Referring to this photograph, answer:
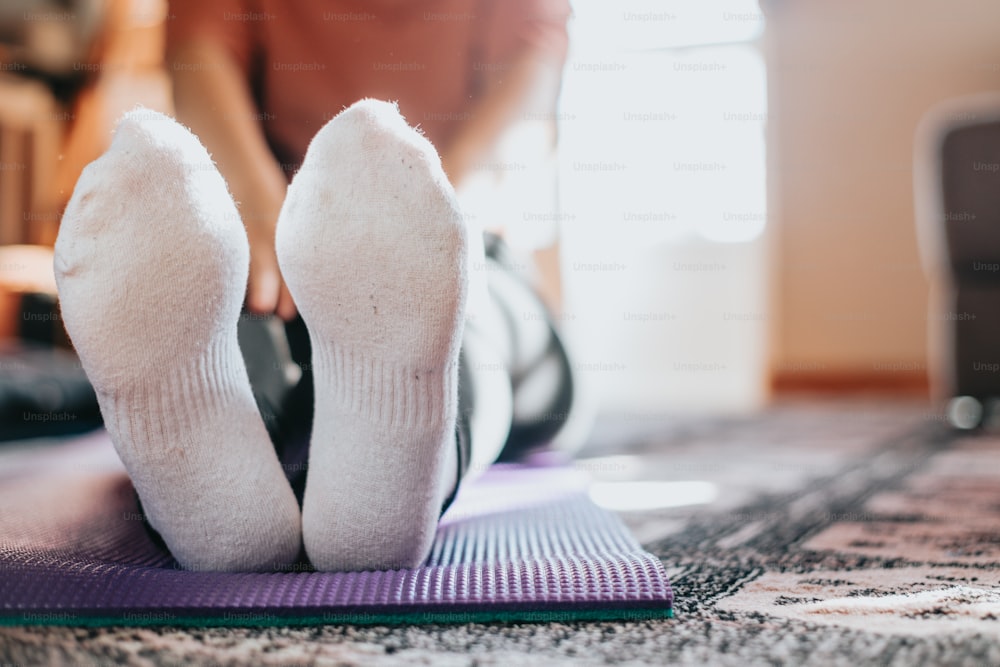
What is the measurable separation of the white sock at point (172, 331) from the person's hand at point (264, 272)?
120mm

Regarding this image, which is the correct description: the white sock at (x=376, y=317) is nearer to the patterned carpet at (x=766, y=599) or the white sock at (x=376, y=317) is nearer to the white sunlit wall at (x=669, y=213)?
the patterned carpet at (x=766, y=599)

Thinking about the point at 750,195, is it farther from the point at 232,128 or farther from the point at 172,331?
the point at 172,331

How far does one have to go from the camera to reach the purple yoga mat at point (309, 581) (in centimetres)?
44

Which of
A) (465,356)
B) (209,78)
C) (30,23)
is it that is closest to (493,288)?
(465,356)

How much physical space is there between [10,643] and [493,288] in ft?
1.59

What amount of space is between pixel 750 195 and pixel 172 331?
300 cm

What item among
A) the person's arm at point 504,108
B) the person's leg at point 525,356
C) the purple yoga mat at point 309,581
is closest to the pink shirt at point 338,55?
the person's arm at point 504,108

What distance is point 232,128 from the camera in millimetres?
687

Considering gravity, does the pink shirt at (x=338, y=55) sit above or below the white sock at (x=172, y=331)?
above

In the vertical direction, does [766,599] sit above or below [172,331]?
below

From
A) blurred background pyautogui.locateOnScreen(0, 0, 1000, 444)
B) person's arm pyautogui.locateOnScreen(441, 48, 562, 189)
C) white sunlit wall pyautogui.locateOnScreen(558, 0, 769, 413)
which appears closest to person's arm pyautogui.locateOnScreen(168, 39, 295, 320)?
person's arm pyautogui.locateOnScreen(441, 48, 562, 189)

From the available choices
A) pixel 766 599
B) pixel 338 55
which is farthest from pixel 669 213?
pixel 766 599

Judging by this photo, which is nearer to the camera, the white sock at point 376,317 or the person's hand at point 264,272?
the white sock at point 376,317

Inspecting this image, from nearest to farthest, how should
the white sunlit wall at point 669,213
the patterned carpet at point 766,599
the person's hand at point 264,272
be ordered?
1. the patterned carpet at point 766,599
2. the person's hand at point 264,272
3. the white sunlit wall at point 669,213
